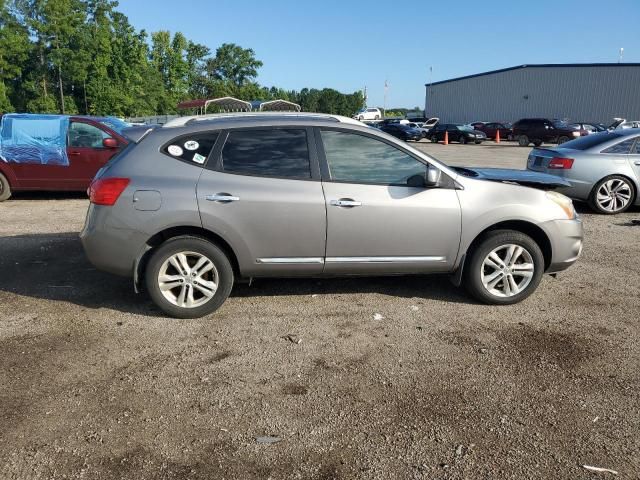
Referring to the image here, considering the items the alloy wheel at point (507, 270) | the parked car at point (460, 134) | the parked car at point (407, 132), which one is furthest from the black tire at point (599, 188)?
the parked car at point (407, 132)

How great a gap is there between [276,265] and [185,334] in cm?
95

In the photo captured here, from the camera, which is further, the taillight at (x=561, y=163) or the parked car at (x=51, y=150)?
A: the parked car at (x=51, y=150)

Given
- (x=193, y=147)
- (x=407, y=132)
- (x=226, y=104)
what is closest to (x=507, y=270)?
(x=193, y=147)

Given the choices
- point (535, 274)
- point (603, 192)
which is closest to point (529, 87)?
point (603, 192)

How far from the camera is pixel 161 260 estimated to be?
442 cm

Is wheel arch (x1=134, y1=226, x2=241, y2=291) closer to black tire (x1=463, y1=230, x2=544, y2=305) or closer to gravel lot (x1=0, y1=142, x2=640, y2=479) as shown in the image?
gravel lot (x1=0, y1=142, x2=640, y2=479)

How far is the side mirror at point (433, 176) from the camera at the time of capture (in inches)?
177

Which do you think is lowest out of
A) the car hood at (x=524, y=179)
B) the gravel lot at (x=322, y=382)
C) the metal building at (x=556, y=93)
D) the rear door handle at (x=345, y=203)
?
the gravel lot at (x=322, y=382)

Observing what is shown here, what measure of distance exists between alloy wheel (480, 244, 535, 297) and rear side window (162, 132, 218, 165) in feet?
8.69

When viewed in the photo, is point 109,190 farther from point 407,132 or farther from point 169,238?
point 407,132

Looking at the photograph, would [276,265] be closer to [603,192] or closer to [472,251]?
Result: [472,251]

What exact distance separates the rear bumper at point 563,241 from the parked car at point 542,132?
99.6 feet

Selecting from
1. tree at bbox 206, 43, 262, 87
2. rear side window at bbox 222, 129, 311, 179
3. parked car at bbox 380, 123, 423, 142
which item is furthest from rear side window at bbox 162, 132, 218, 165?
tree at bbox 206, 43, 262, 87

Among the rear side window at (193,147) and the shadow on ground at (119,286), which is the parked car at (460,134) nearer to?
the shadow on ground at (119,286)
